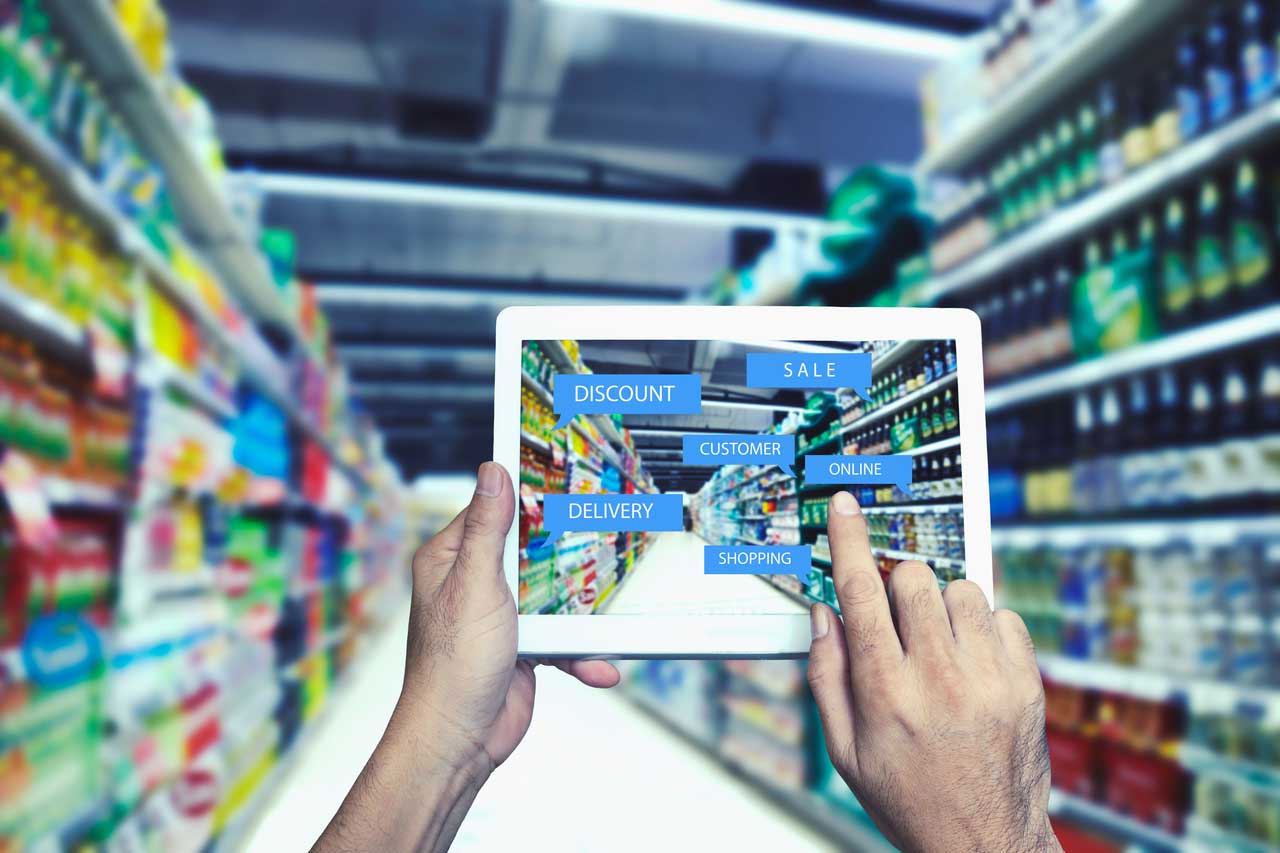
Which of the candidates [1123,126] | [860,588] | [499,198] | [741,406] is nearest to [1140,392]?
[1123,126]

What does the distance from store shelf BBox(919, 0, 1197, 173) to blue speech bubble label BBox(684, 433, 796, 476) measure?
2.05m

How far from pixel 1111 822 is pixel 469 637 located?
2162 millimetres

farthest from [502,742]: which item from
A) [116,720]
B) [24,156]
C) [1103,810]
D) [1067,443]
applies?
[1067,443]

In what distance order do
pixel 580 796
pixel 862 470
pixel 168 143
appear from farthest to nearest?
pixel 580 796
pixel 168 143
pixel 862 470

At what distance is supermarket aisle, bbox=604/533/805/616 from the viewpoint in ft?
3.29

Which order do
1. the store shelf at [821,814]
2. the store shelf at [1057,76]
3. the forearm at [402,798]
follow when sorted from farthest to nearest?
the store shelf at [821,814]
the store shelf at [1057,76]
the forearm at [402,798]

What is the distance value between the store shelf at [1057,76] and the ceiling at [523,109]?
1.30 meters

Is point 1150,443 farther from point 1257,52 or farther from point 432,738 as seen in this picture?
point 432,738

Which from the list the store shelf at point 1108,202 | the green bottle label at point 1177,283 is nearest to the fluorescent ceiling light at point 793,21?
the store shelf at point 1108,202

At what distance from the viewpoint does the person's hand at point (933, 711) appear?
0.76m

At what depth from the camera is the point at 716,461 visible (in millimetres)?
1041

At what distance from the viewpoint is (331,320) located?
38.6ft

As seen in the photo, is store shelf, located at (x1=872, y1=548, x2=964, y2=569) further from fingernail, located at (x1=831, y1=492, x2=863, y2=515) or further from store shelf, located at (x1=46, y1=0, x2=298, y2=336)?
store shelf, located at (x1=46, y1=0, x2=298, y2=336)

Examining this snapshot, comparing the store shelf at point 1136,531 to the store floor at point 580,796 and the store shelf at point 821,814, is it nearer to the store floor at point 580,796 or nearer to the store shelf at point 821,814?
the store shelf at point 821,814
